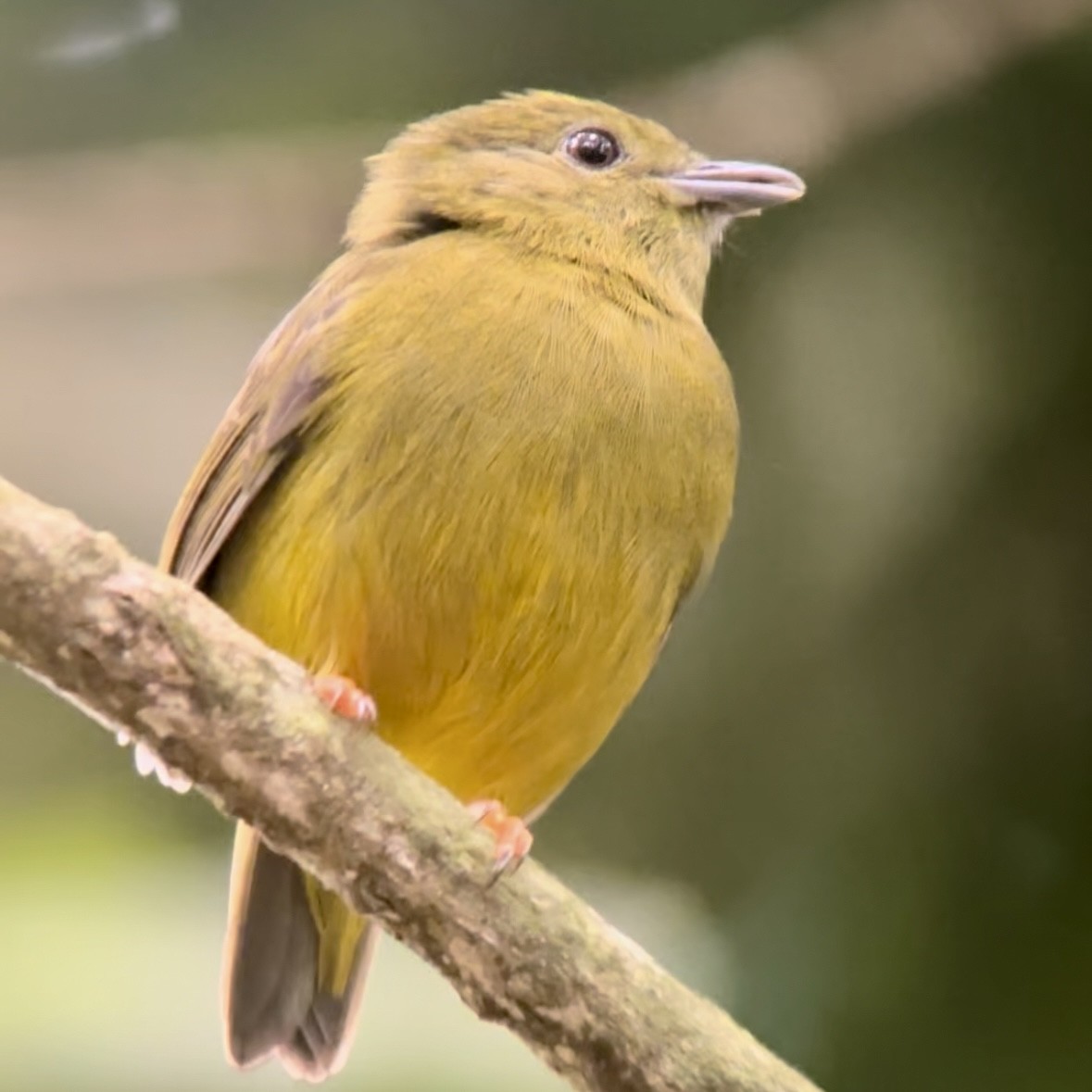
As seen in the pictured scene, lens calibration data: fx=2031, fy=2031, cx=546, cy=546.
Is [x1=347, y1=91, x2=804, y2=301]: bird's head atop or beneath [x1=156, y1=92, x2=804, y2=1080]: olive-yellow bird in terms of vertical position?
atop

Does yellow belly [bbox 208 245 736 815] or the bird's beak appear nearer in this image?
yellow belly [bbox 208 245 736 815]

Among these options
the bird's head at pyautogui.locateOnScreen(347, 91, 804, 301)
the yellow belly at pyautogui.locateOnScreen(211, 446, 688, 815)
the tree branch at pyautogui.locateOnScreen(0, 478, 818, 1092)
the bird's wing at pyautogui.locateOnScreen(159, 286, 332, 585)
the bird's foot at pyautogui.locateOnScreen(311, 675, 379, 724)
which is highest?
the bird's head at pyautogui.locateOnScreen(347, 91, 804, 301)

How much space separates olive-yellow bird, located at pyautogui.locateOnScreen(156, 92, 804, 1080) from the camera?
2.96 metres

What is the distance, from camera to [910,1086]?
11.3ft

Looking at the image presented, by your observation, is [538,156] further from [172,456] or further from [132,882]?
[132,882]

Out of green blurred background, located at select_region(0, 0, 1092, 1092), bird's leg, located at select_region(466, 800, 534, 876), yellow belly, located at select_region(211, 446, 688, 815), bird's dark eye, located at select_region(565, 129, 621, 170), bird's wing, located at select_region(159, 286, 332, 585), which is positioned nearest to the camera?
bird's leg, located at select_region(466, 800, 534, 876)

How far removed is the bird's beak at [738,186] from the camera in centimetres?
357

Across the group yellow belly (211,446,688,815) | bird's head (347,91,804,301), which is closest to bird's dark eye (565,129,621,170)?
bird's head (347,91,804,301)

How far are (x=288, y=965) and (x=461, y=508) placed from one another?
86 cm

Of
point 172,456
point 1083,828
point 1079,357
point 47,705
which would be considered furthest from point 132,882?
point 1079,357

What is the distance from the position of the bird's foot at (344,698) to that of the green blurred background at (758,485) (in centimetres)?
87

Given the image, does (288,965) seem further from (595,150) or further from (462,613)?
(595,150)

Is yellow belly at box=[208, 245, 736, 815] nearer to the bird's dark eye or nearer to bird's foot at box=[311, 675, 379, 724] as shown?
bird's foot at box=[311, 675, 379, 724]

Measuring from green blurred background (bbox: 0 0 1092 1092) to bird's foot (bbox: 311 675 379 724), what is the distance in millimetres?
868
